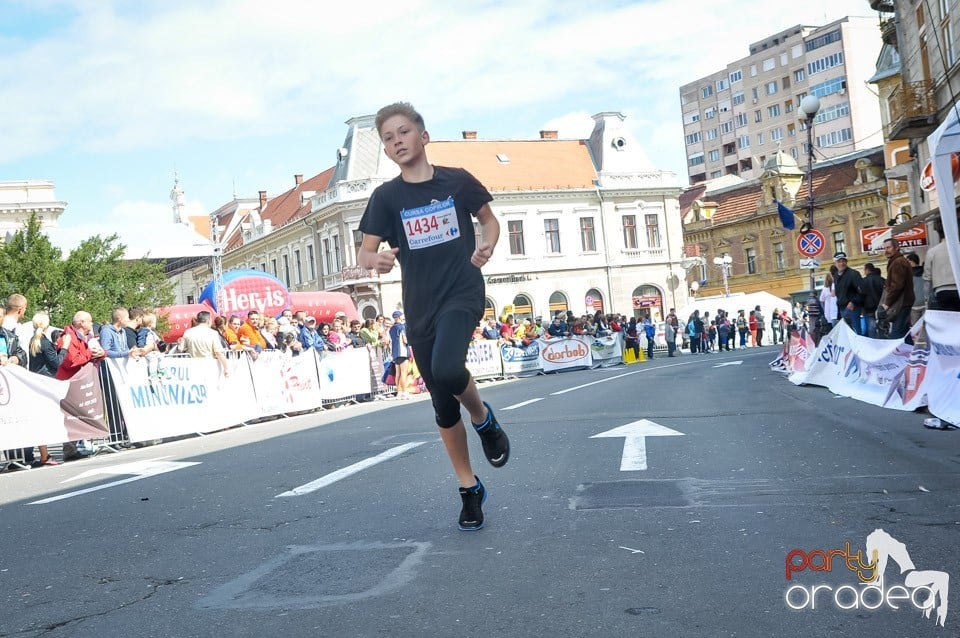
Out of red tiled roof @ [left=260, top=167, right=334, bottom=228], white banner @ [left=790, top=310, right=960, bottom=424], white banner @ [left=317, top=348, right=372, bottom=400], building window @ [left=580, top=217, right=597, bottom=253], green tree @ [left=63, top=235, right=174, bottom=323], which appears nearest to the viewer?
white banner @ [left=790, top=310, right=960, bottom=424]

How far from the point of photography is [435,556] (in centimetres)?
453

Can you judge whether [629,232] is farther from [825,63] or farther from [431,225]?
[431,225]

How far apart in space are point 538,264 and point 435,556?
6451 cm

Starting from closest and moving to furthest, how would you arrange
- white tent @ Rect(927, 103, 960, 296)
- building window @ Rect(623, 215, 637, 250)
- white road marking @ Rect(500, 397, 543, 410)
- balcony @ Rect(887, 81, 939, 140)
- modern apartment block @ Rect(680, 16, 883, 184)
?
1. white tent @ Rect(927, 103, 960, 296)
2. white road marking @ Rect(500, 397, 543, 410)
3. balcony @ Rect(887, 81, 939, 140)
4. building window @ Rect(623, 215, 637, 250)
5. modern apartment block @ Rect(680, 16, 883, 184)

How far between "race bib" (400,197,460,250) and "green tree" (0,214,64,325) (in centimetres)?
4016

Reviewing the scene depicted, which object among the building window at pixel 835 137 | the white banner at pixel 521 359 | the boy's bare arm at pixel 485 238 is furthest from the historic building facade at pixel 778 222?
the boy's bare arm at pixel 485 238

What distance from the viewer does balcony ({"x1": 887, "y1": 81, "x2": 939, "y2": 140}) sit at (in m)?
29.9

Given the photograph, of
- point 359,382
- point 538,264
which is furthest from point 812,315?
point 538,264

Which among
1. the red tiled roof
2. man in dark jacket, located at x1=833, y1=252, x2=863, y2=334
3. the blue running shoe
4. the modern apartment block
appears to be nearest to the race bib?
the blue running shoe

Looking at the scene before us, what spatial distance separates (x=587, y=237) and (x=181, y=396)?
5647cm

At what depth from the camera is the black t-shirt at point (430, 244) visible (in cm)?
527

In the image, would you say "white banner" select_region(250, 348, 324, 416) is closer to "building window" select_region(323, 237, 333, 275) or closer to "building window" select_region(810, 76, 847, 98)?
"building window" select_region(323, 237, 333, 275)

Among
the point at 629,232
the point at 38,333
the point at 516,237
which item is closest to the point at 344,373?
the point at 38,333

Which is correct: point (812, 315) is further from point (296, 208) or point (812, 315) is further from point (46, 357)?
point (296, 208)
